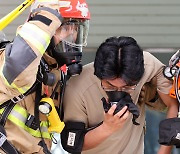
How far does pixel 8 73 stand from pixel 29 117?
453 millimetres

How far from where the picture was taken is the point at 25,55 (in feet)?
7.00

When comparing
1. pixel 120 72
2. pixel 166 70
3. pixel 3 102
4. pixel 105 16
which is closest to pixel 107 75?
pixel 120 72

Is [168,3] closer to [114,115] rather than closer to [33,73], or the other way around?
[114,115]

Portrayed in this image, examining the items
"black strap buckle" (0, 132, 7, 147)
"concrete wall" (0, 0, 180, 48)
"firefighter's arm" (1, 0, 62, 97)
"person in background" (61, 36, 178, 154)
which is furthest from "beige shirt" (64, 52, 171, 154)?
"concrete wall" (0, 0, 180, 48)

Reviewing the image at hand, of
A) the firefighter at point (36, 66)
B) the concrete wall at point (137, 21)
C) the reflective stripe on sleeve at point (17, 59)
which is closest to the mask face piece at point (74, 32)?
the firefighter at point (36, 66)

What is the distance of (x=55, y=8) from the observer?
2459 mm

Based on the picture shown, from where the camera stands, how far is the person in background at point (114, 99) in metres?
2.59

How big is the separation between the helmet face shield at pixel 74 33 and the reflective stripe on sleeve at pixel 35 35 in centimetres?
50

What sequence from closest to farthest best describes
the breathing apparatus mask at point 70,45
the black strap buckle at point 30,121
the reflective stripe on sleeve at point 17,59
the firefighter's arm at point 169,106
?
the reflective stripe on sleeve at point 17,59 → the black strap buckle at point 30,121 → the breathing apparatus mask at point 70,45 → the firefighter's arm at point 169,106

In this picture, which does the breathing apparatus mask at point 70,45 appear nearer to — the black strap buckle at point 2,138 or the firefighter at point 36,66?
the firefighter at point 36,66

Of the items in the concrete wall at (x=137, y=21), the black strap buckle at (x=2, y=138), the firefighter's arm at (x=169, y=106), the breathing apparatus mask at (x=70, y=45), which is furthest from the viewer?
the concrete wall at (x=137, y=21)

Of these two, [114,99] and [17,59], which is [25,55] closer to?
[17,59]

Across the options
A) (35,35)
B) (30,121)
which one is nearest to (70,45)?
(30,121)

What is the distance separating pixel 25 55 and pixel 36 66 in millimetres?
76
